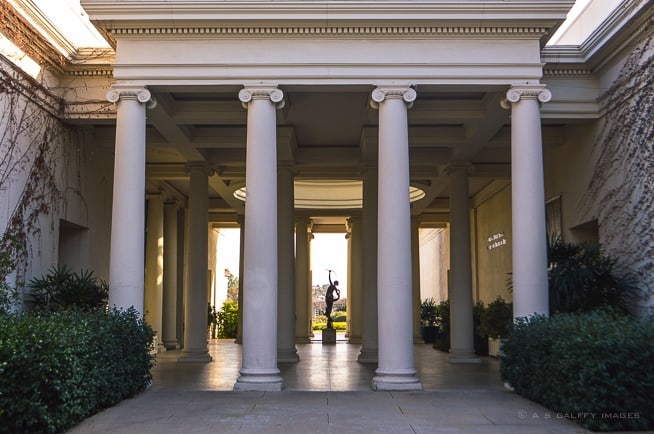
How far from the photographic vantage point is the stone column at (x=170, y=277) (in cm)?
2845

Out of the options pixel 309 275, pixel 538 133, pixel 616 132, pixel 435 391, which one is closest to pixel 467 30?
pixel 538 133

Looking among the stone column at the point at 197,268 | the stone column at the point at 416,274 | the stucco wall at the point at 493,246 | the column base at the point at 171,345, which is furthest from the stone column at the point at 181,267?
the stucco wall at the point at 493,246

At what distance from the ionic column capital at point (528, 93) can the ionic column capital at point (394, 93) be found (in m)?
2.19

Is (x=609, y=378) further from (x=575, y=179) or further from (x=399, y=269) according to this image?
(x=575, y=179)

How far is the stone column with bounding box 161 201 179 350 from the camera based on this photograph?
28.5 meters

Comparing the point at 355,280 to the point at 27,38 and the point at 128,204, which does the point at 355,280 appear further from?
the point at 27,38

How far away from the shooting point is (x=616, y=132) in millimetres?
16719

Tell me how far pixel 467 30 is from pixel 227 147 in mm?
8321

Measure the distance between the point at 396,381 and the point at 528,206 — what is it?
184 inches

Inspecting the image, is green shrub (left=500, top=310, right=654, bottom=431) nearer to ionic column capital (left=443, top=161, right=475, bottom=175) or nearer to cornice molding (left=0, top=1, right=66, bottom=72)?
ionic column capital (left=443, top=161, right=475, bottom=175)

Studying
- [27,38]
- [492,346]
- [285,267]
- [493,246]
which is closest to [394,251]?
[285,267]

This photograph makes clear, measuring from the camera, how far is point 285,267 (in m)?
21.2

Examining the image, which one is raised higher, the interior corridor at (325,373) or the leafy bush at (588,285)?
the leafy bush at (588,285)

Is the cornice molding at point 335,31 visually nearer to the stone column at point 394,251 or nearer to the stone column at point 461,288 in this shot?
the stone column at point 394,251
